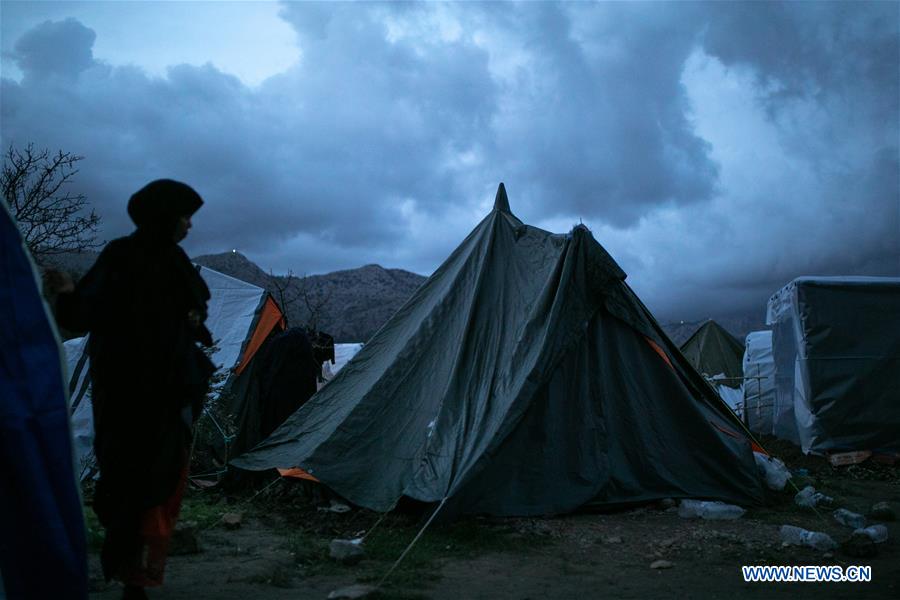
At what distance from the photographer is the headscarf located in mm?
3094

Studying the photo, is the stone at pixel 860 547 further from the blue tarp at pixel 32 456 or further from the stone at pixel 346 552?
the blue tarp at pixel 32 456

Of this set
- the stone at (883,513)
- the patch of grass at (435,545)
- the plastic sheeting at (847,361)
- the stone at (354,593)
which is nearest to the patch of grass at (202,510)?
the patch of grass at (435,545)

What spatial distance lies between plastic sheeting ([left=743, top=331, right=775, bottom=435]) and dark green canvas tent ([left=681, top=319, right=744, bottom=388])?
17.7ft

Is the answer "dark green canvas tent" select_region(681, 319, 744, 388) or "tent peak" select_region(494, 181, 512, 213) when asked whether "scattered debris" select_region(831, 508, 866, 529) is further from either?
"dark green canvas tent" select_region(681, 319, 744, 388)

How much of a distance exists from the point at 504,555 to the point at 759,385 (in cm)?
1073

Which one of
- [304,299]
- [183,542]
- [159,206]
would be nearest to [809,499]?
[183,542]

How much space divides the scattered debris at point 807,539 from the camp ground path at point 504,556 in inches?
2.9

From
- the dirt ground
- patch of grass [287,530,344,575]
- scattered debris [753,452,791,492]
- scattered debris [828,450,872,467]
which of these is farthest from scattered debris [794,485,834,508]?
patch of grass [287,530,344,575]

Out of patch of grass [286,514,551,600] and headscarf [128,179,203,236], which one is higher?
headscarf [128,179,203,236]

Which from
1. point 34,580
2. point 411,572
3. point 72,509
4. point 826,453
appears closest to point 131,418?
point 72,509

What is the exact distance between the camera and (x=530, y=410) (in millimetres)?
5684

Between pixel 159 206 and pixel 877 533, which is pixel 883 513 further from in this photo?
pixel 159 206

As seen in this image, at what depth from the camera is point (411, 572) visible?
4.11m

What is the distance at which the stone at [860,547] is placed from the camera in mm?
4523
